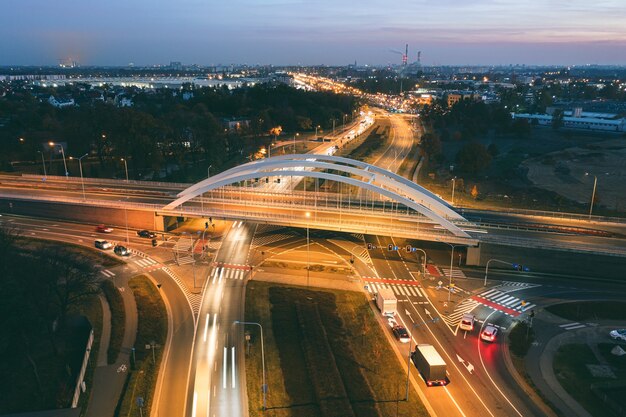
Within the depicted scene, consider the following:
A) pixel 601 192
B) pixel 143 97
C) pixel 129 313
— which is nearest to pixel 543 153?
pixel 601 192

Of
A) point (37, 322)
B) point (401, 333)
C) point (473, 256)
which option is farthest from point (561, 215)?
point (37, 322)

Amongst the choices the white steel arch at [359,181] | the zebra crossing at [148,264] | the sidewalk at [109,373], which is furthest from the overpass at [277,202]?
the sidewalk at [109,373]

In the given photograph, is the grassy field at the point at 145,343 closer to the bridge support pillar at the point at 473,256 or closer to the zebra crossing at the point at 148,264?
the zebra crossing at the point at 148,264

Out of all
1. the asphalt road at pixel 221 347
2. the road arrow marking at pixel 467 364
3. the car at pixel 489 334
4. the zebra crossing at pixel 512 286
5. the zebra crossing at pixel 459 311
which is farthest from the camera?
the zebra crossing at pixel 512 286

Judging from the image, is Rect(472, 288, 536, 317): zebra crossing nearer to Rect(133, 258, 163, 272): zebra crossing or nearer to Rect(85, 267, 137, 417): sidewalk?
Rect(85, 267, 137, 417): sidewalk

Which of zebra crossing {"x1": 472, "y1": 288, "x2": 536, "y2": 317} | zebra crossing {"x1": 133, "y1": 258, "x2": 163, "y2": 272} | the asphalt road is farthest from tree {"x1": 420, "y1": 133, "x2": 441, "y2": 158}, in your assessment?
zebra crossing {"x1": 133, "y1": 258, "x2": 163, "y2": 272}
